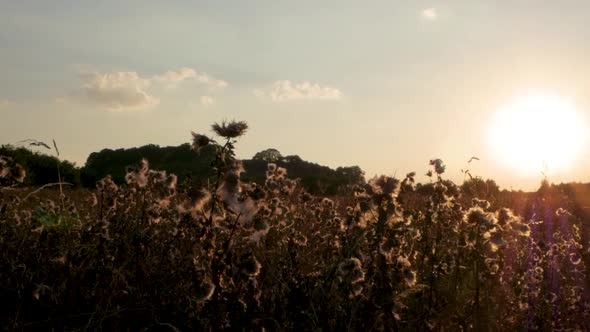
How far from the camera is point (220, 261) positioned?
377 cm

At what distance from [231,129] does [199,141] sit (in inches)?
10.0

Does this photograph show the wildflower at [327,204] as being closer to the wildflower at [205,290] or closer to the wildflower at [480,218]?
the wildflower at [480,218]

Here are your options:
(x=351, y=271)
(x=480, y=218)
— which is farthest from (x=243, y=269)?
(x=480, y=218)

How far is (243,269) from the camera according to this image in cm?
389

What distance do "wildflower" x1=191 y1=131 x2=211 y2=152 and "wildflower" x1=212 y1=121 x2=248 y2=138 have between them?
10 cm

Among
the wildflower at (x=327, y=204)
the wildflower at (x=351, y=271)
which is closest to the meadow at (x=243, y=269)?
the wildflower at (x=351, y=271)

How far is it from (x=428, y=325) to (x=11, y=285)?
382 centimetres

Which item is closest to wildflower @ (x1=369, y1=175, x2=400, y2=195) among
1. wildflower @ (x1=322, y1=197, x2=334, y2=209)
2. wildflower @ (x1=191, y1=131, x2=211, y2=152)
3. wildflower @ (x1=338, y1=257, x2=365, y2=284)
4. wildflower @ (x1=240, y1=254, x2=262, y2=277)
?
wildflower @ (x1=338, y1=257, x2=365, y2=284)

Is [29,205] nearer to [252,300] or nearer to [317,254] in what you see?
[317,254]

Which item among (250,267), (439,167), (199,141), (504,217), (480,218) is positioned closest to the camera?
(199,141)

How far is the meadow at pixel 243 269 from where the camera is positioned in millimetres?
3875

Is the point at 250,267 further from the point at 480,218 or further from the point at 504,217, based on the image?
the point at 504,217

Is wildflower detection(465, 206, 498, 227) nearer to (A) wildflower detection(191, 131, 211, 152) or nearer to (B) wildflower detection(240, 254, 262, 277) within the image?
(B) wildflower detection(240, 254, 262, 277)

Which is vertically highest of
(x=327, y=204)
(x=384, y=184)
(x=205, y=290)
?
(x=384, y=184)
